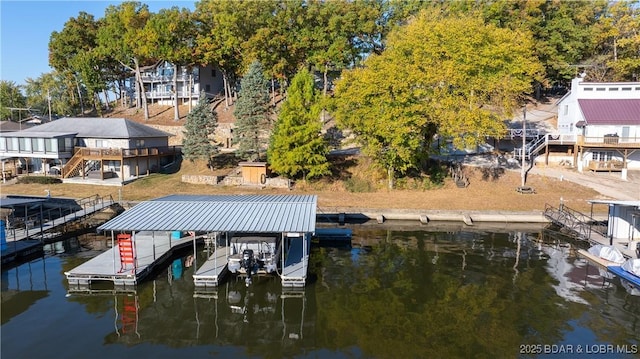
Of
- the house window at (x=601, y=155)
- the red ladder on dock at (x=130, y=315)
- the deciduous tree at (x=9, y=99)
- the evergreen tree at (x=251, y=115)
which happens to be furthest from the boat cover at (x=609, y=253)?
the deciduous tree at (x=9, y=99)

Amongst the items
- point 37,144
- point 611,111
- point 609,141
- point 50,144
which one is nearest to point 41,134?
point 37,144

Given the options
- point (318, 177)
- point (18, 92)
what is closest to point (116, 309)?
point (318, 177)

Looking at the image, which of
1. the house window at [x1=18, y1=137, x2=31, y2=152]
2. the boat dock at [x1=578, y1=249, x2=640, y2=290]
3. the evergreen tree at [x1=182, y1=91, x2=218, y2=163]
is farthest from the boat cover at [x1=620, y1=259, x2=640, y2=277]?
the house window at [x1=18, y1=137, x2=31, y2=152]

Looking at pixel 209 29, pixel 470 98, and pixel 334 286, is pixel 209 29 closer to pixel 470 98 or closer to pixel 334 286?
pixel 470 98

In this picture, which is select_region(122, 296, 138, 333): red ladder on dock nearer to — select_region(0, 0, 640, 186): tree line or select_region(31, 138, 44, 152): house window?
select_region(0, 0, 640, 186): tree line

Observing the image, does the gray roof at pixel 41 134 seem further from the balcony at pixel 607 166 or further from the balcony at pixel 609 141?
the balcony at pixel 607 166

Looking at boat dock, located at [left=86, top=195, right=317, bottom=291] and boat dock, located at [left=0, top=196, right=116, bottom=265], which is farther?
boat dock, located at [left=0, top=196, right=116, bottom=265]
